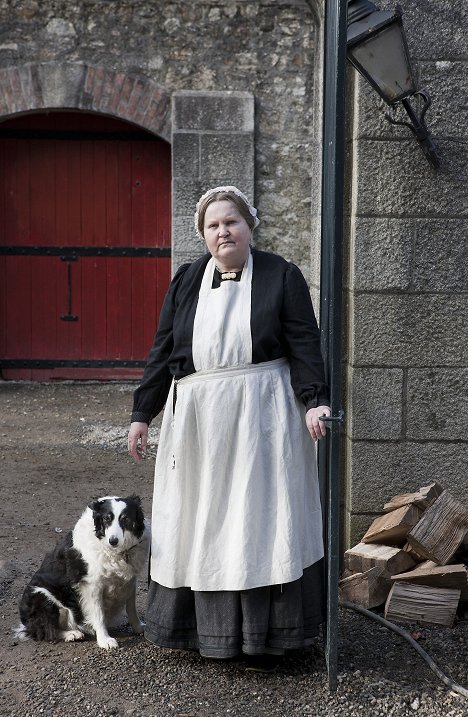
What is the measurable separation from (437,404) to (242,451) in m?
1.39

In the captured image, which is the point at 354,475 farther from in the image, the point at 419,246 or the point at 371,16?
the point at 371,16

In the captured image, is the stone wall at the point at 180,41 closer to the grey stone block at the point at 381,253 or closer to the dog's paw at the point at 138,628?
the grey stone block at the point at 381,253

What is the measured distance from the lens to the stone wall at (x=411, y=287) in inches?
196

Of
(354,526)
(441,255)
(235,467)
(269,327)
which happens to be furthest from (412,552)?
(269,327)

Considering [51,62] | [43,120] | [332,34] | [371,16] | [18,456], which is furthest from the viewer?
[43,120]

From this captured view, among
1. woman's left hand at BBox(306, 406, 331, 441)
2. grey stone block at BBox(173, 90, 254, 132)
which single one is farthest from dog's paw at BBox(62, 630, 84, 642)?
grey stone block at BBox(173, 90, 254, 132)

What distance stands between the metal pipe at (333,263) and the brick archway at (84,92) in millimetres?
5617

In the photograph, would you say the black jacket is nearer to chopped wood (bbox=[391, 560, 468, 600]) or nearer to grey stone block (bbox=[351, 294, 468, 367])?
grey stone block (bbox=[351, 294, 468, 367])

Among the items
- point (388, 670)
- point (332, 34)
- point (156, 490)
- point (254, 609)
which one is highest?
point (332, 34)

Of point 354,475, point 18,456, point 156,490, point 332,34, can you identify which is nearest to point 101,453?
point 18,456

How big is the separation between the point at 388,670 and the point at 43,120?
24.9ft

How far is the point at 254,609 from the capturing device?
4.10 m

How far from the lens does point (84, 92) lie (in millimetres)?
9633

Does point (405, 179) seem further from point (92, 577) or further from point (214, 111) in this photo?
point (214, 111)
